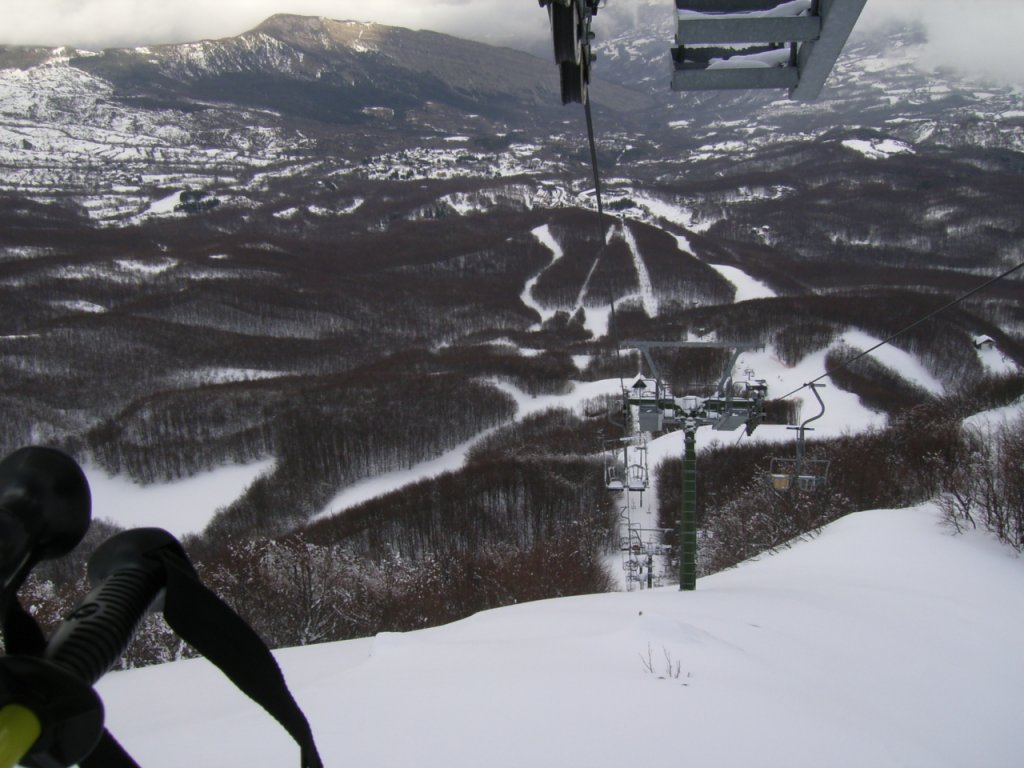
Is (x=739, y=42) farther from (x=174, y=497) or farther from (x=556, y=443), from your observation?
(x=174, y=497)

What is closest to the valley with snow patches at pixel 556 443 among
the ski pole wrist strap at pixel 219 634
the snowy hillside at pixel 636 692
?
the snowy hillside at pixel 636 692

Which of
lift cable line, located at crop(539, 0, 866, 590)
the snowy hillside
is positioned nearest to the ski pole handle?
lift cable line, located at crop(539, 0, 866, 590)

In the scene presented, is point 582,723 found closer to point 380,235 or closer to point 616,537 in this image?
point 616,537

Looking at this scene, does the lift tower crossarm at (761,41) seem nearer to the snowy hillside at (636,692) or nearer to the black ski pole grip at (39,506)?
the black ski pole grip at (39,506)

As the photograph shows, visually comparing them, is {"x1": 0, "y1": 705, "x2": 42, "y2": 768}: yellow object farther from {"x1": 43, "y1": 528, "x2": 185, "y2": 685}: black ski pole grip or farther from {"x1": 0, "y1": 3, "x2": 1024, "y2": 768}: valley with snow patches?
{"x1": 0, "y1": 3, "x2": 1024, "y2": 768}: valley with snow patches

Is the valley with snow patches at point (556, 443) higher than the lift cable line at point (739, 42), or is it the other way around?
the lift cable line at point (739, 42)

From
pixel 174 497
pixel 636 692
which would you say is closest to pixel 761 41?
pixel 636 692

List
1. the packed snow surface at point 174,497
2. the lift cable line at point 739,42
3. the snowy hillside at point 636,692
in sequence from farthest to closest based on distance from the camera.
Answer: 1. the packed snow surface at point 174,497
2. the snowy hillside at point 636,692
3. the lift cable line at point 739,42
